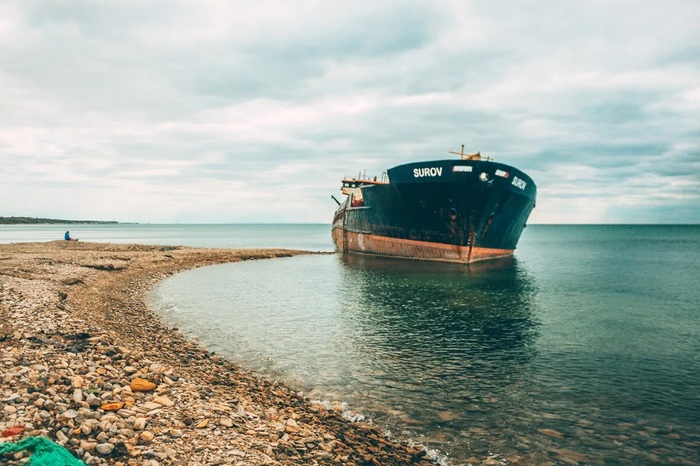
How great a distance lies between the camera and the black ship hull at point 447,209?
35.6 metres

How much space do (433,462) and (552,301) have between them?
20208mm

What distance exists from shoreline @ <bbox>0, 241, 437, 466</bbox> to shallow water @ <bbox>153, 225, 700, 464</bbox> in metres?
1.08

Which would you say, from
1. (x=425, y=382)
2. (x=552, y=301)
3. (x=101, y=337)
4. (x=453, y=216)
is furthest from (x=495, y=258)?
(x=101, y=337)

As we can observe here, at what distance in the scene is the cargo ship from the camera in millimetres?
35562

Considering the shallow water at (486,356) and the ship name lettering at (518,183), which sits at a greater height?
the ship name lettering at (518,183)

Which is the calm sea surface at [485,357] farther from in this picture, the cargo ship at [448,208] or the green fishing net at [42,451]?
the cargo ship at [448,208]

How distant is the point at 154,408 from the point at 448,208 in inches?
1281

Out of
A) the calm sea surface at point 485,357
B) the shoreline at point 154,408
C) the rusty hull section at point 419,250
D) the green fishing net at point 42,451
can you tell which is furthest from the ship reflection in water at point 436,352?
the rusty hull section at point 419,250

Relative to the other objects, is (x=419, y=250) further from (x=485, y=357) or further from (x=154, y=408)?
(x=154, y=408)

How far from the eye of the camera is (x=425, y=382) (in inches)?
427

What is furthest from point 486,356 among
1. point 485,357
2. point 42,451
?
point 42,451

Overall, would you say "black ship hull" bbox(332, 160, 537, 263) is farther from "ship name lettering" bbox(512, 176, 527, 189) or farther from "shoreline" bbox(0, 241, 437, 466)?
"shoreline" bbox(0, 241, 437, 466)

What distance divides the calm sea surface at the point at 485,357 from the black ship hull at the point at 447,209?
9.38 meters

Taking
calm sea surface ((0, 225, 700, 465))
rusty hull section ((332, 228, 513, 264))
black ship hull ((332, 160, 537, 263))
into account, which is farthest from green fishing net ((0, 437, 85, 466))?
rusty hull section ((332, 228, 513, 264))
